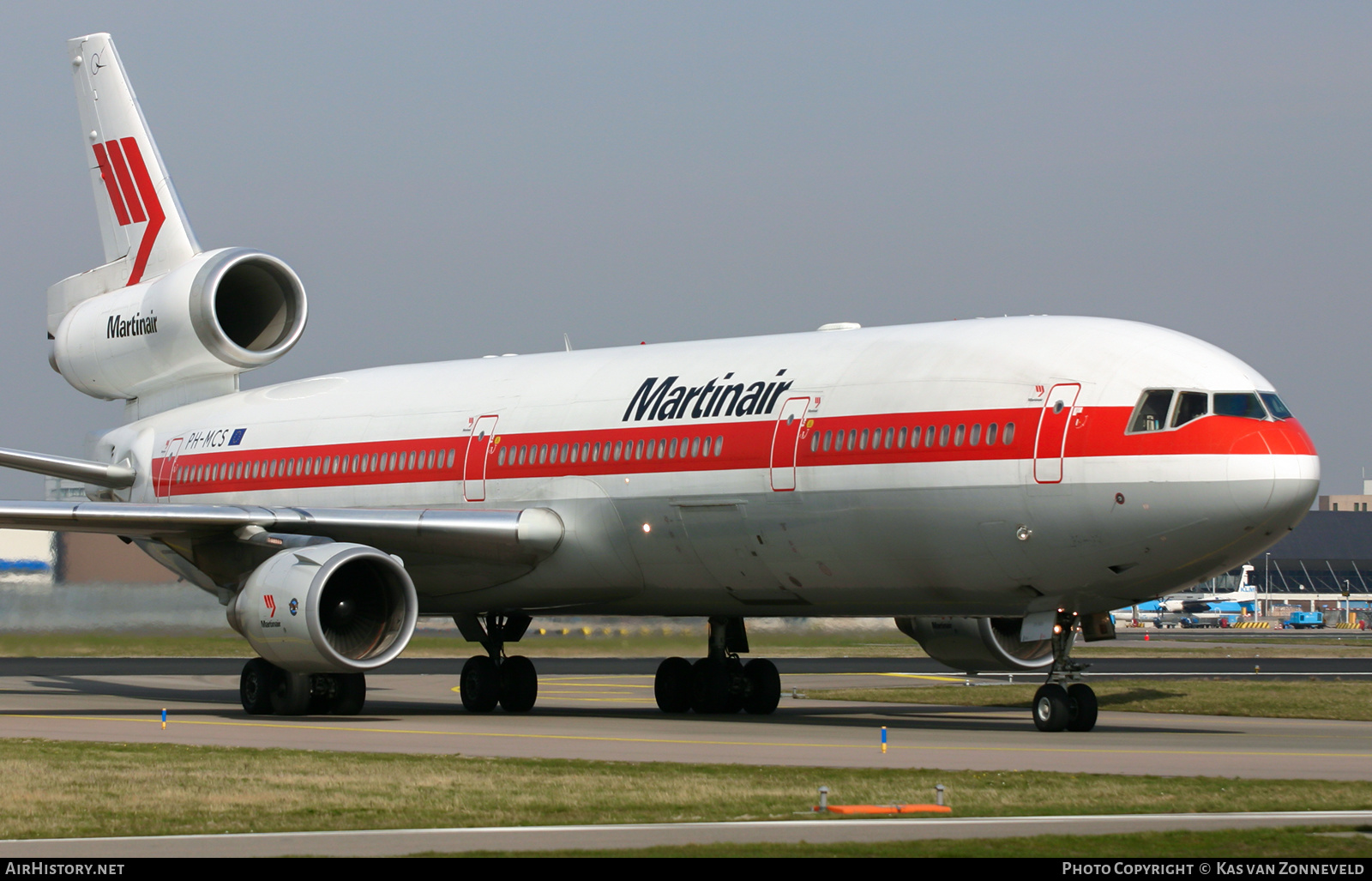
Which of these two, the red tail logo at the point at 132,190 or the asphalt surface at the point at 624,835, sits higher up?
A: the red tail logo at the point at 132,190

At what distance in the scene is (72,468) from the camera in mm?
29969

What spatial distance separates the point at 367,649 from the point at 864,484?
6.76m

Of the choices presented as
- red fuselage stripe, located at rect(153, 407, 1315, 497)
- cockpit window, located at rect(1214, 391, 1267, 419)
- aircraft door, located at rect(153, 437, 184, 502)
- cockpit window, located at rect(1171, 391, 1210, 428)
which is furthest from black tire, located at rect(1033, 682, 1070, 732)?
aircraft door, located at rect(153, 437, 184, 502)

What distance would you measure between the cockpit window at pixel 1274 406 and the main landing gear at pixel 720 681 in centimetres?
853

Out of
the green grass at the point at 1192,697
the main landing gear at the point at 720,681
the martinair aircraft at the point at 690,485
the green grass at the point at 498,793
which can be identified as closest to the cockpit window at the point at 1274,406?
the martinair aircraft at the point at 690,485

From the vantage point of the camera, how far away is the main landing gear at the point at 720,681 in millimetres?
25391

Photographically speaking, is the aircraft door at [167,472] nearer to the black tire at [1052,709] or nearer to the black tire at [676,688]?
the black tire at [676,688]

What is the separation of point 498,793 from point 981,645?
11653mm

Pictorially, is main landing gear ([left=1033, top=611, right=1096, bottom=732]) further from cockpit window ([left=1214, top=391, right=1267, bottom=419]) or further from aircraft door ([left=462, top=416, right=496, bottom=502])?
aircraft door ([left=462, top=416, right=496, bottom=502])

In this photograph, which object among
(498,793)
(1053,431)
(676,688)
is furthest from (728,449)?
(498,793)

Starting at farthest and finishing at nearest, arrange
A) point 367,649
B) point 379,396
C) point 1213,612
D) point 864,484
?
point 1213,612, point 379,396, point 367,649, point 864,484

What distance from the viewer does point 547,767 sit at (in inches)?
616
